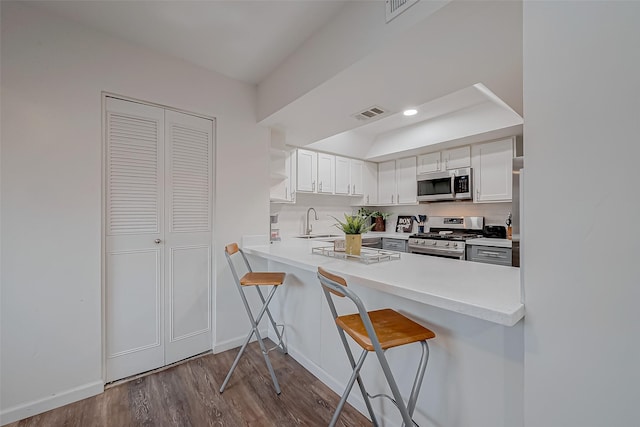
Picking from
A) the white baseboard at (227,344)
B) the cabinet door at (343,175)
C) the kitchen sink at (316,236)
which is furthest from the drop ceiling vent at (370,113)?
the white baseboard at (227,344)

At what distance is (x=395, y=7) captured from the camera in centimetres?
135

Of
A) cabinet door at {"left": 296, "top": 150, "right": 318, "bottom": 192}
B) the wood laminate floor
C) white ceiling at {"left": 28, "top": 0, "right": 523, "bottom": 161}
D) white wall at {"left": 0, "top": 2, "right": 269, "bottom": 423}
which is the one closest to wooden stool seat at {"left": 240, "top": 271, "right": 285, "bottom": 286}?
the wood laminate floor

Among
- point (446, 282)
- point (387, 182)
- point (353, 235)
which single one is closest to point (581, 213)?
point (446, 282)

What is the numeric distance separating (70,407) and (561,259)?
2.80 m

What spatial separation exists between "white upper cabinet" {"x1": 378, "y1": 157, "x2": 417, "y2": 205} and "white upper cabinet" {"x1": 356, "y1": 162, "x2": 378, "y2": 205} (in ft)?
0.24

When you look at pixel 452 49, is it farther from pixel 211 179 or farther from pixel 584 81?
pixel 211 179

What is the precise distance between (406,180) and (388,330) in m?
3.48

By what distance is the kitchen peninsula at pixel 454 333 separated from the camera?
101 centimetres

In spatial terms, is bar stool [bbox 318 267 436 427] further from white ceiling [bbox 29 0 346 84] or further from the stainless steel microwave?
the stainless steel microwave

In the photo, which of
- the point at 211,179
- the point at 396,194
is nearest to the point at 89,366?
the point at 211,179

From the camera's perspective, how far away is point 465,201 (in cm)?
371

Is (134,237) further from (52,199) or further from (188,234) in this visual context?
(52,199)

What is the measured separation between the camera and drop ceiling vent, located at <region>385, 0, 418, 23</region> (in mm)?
1298

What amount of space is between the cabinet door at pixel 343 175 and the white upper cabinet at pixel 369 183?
341 millimetres
